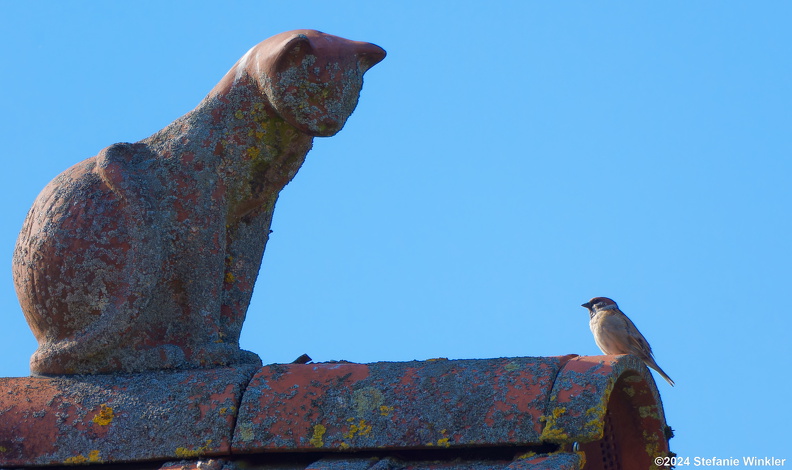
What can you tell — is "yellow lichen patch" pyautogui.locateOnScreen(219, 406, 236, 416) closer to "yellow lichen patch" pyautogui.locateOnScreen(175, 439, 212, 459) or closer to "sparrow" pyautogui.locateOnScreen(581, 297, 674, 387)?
"yellow lichen patch" pyautogui.locateOnScreen(175, 439, 212, 459)

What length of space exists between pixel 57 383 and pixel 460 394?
1.70 meters

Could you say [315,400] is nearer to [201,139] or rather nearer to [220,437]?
[220,437]

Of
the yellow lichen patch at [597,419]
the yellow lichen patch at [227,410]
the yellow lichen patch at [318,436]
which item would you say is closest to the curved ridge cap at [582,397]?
the yellow lichen patch at [597,419]

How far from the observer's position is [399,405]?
4105 mm

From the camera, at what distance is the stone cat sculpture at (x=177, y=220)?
470cm

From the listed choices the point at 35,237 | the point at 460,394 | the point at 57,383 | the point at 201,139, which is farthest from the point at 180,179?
the point at 460,394

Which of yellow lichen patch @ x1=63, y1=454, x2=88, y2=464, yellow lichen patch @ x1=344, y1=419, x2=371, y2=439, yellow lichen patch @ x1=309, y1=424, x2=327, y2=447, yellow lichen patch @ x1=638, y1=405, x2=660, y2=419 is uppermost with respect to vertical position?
yellow lichen patch @ x1=638, y1=405, x2=660, y2=419

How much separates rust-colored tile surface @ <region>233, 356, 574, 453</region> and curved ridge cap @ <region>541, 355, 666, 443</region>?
0.04 metres

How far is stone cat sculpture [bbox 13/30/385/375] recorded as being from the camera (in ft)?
15.4

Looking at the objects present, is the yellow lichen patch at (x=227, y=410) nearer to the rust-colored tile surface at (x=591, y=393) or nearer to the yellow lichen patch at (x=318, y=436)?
the yellow lichen patch at (x=318, y=436)

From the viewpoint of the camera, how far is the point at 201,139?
5.00m

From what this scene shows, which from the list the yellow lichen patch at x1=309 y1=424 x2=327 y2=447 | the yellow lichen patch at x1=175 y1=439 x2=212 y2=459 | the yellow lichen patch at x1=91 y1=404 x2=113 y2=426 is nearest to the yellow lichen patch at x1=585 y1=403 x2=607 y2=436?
the yellow lichen patch at x1=309 y1=424 x2=327 y2=447

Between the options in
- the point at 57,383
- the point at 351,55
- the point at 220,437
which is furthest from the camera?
the point at 351,55

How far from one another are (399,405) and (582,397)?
0.66 m
